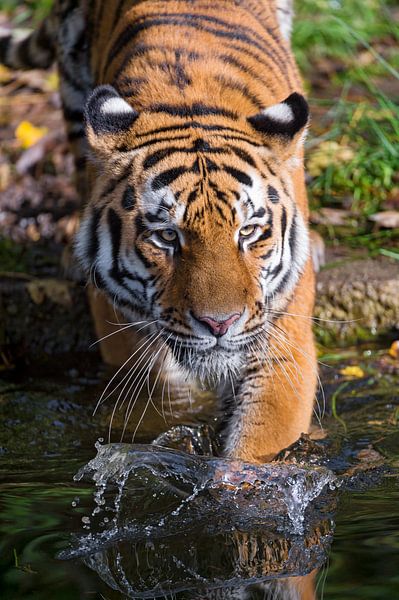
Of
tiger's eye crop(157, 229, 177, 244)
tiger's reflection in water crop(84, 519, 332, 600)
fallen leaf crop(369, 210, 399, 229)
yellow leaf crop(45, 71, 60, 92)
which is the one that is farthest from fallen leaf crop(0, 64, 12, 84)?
tiger's reflection in water crop(84, 519, 332, 600)

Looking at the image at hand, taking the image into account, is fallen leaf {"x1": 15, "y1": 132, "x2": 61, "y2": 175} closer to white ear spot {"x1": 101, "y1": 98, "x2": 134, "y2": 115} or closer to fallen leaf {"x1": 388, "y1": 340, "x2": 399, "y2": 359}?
fallen leaf {"x1": 388, "y1": 340, "x2": 399, "y2": 359}

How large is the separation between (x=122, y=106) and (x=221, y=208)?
48 centimetres

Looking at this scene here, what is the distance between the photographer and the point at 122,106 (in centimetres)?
330

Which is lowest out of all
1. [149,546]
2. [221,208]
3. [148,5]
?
[149,546]

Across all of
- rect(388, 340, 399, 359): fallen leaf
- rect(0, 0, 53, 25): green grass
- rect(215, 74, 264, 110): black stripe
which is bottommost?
rect(388, 340, 399, 359): fallen leaf

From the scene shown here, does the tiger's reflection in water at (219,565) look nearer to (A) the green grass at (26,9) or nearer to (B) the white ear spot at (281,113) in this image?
(B) the white ear spot at (281,113)

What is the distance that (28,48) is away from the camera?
17.5 feet

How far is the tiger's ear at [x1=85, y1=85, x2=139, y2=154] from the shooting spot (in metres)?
3.27

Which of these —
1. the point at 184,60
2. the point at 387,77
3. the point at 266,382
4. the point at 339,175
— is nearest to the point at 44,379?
the point at 266,382

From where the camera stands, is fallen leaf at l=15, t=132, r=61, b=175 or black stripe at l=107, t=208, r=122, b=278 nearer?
black stripe at l=107, t=208, r=122, b=278

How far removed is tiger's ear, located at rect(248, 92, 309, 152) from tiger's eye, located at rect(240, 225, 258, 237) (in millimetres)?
346

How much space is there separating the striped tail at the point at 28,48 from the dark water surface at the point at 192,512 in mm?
2071

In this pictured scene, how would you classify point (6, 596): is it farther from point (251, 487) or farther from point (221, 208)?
point (221, 208)

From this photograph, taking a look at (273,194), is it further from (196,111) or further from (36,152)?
(36,152)
